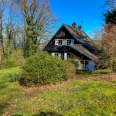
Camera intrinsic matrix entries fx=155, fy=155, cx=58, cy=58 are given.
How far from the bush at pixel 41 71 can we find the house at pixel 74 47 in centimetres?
1356

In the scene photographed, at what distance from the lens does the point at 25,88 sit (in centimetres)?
1214

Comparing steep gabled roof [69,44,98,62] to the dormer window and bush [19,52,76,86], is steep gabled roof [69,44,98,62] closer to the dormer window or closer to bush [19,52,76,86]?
the dormer window

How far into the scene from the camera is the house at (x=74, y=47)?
26.6 m

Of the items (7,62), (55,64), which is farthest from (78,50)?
(55,64)

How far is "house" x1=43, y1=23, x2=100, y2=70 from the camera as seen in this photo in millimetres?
26578

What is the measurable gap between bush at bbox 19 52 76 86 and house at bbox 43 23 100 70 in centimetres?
1356

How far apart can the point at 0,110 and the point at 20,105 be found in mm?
997

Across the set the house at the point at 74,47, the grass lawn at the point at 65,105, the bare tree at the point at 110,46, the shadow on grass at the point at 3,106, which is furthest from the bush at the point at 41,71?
the house at the point at 74,47

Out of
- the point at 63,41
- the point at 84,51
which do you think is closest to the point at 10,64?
the point at 63,41

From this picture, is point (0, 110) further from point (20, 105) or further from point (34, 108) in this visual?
point (34, 108)

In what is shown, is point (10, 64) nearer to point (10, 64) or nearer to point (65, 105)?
point (10, 64)

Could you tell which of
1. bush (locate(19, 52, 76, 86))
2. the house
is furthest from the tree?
bush (locate(19, 52, 76, 86))

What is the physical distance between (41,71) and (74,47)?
16.5m

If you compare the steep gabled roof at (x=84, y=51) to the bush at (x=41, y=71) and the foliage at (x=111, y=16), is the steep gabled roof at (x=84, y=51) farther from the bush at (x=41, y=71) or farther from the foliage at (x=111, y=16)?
the bush at (x=41, y=71)
